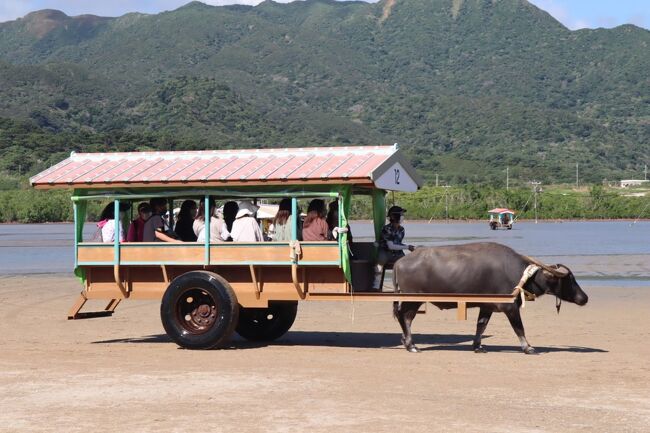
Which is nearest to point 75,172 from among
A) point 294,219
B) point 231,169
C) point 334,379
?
point 231,169

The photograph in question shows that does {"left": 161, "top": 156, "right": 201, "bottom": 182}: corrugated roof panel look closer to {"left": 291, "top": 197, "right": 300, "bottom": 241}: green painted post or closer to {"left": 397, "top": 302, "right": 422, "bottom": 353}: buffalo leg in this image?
{"left": 291, "top": 197, "right": 300, "bottom": 241}: green painted post

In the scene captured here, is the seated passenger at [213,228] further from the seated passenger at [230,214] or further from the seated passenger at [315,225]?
the seated passenger at [315,225]

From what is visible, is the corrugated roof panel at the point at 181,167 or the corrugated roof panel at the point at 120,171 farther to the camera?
the corrugated roof panel at the point at 120,171

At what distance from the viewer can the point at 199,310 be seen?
15109 millimetres

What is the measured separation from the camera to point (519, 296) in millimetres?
14422

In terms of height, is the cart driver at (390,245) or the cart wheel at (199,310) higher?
the cart driver at (390,245)

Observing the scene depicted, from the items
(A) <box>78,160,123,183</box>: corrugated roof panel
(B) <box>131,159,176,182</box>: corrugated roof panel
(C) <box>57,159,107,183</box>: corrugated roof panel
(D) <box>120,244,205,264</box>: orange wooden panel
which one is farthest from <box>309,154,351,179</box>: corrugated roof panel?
(C) <box>57,159,107,183</box>: corrugated roof panel

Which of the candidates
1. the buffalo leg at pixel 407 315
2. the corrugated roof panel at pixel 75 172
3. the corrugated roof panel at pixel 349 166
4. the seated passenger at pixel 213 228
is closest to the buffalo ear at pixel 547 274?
the buffalo leg at pixel 407 315

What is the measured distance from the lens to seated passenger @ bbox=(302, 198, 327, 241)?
14.8 meters

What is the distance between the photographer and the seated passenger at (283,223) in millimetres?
14883

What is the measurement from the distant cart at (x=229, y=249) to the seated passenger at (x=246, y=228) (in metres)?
0.21

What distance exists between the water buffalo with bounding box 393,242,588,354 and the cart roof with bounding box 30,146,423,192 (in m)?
1.09

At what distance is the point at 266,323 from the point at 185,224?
1.90 meters

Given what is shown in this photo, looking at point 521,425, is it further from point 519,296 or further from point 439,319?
point 439,319
